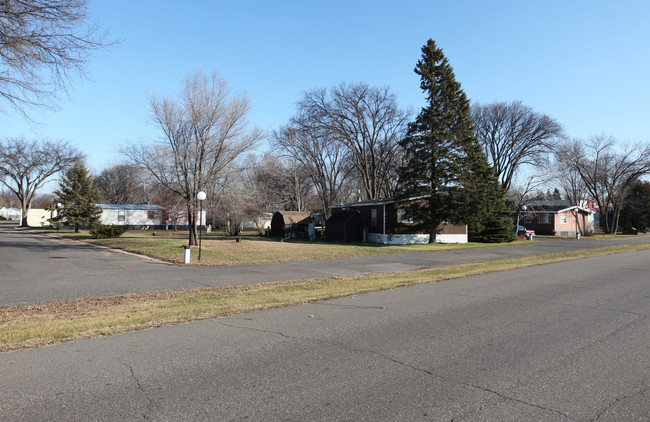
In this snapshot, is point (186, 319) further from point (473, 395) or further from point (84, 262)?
point (84, 262)

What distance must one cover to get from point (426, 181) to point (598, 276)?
17914 millimetres

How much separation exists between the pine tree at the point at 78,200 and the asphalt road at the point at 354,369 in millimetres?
42867

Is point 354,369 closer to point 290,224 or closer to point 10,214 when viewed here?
point 290,224

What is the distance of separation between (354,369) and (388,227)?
2814 cm

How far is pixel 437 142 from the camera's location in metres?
30.4

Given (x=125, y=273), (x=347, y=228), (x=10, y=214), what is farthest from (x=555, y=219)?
(x=10, y=214)

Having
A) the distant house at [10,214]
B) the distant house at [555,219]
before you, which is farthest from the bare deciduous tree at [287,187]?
the distant house at [10,214]

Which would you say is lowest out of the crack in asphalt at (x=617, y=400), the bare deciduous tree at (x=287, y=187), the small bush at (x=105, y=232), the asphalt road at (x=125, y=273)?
the asphalt road at (x=125, y=273)

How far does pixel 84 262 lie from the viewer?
17062 mm

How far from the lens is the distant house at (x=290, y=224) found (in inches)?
1730

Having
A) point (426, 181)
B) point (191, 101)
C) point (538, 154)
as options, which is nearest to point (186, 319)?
point (191, 101)

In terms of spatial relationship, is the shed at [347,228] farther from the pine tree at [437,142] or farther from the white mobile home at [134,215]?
the white mobile home at [134,215]

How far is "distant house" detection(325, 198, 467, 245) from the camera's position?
32.4 meters

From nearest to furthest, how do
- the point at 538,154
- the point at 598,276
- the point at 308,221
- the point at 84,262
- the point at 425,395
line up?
the point at 425,395
the point at 598,276
the point at 84,262
the point at 308,221
the point at 538,154
